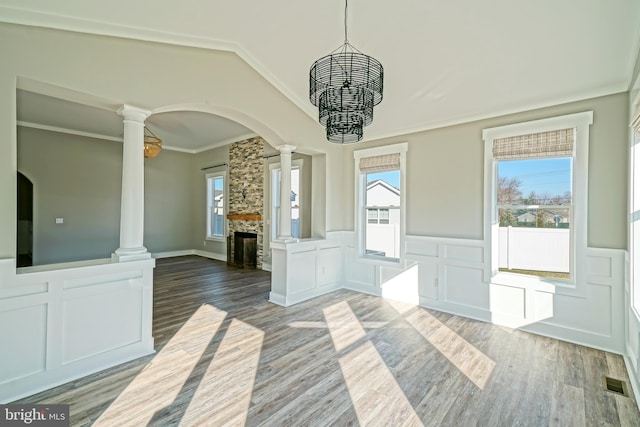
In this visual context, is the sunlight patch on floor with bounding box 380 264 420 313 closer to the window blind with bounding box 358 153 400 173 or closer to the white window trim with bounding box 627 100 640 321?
the window blind with bounding box 358 153 400 173

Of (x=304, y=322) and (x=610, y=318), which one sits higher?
(x=610, y=318)

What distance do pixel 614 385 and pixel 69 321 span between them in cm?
470

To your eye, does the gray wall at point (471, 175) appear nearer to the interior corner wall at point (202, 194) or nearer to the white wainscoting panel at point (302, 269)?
the white wainscoting panel at point (302, 269)

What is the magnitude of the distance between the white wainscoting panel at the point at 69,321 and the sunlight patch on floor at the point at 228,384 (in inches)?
31.5

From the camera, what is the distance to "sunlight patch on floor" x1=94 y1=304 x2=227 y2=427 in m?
2.05

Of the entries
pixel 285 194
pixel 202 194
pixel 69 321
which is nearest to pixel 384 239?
pixel 285 194

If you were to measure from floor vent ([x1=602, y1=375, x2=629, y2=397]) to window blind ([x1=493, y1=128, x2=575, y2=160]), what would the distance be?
7.49ft

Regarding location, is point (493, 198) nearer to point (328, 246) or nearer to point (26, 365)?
point (328, 246)

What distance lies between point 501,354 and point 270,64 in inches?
170

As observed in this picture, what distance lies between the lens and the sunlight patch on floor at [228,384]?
204 centimetres

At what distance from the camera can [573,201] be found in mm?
3316

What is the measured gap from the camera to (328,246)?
5137 millimetres

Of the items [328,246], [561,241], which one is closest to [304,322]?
[328,246]

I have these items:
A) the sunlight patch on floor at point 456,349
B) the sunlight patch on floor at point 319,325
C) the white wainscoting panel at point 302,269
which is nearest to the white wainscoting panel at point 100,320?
the sunlight patch on floor at point 319,325
